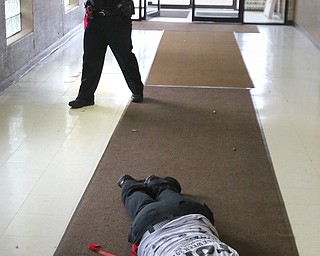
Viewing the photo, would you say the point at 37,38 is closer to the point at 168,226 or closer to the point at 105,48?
the point at 105,48

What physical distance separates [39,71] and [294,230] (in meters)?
4.02

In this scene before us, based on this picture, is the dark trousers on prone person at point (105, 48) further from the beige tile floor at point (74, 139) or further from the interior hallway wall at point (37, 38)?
the interior hallway wall at point (37, 38)

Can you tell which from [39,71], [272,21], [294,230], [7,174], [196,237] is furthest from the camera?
[272,21]

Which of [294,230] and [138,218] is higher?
[138,218]

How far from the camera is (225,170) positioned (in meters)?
3.74

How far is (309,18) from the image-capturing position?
9031 millimetres

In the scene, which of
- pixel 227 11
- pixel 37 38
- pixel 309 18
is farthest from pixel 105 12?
pixel 227 11

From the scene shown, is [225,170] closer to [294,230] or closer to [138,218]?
[294,230]

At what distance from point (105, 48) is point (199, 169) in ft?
5.66

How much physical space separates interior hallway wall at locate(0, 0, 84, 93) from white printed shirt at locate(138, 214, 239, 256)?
3.35 m

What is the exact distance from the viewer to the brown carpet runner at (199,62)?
609 centimetres

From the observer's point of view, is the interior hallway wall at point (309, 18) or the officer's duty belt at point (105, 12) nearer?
the officer's duty belt at point (105, 12)

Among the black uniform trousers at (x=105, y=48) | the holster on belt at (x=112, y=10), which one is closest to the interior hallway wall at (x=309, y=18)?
the black uniform trousers at (x=105, y=48)

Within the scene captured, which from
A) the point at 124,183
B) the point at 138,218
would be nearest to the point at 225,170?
the point at 124,183
